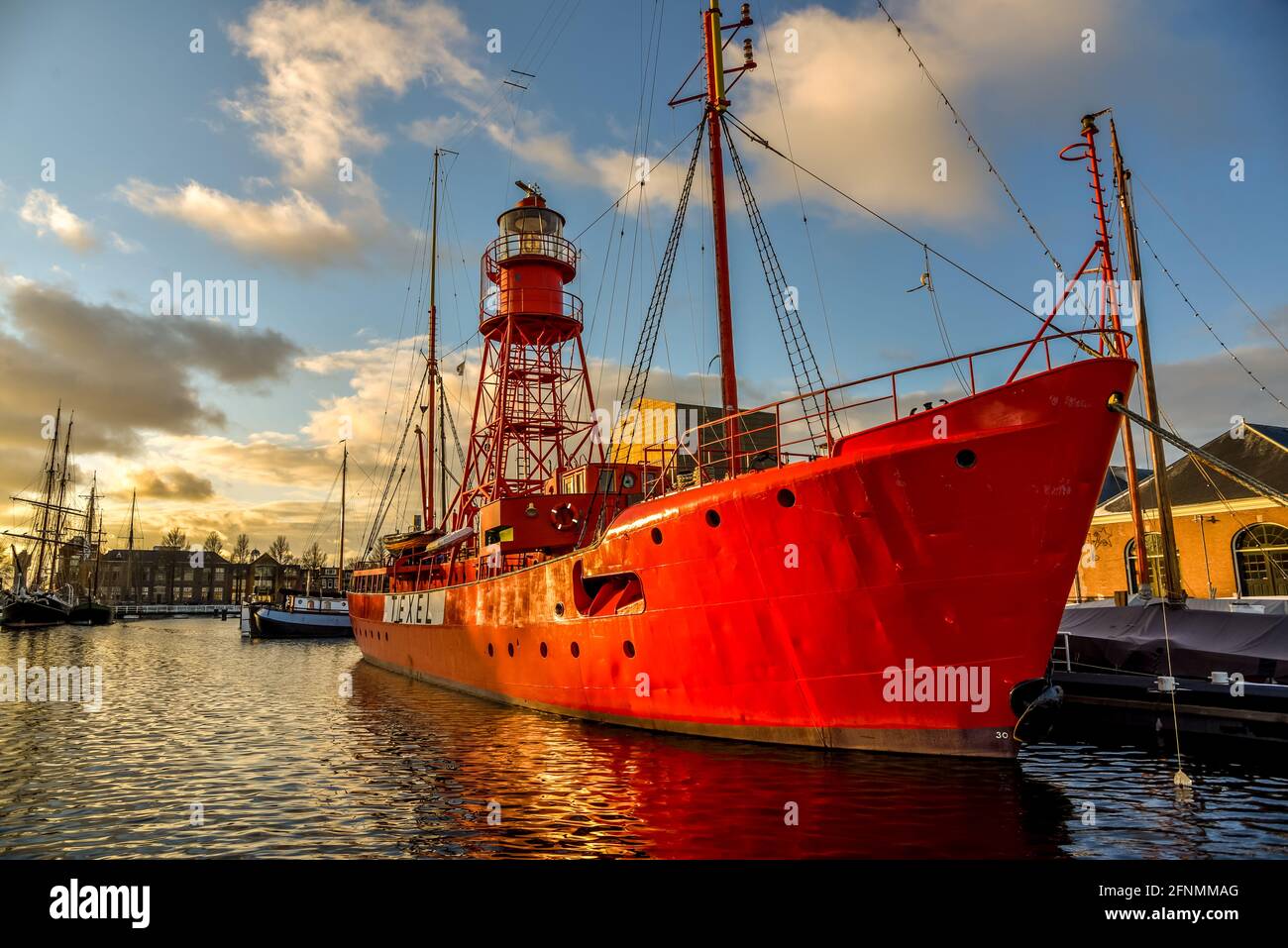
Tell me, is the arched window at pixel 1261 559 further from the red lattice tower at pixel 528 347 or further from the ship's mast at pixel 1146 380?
the red lattice tower at pixel 528 347

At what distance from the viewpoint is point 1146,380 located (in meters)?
18.8

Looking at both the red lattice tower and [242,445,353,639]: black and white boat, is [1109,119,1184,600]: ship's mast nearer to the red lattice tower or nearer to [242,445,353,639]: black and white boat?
the red lattice tower

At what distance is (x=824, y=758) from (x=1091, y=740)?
5791 mm

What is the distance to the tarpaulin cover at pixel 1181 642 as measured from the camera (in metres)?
12.6

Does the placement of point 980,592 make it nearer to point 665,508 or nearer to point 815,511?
point 815,511

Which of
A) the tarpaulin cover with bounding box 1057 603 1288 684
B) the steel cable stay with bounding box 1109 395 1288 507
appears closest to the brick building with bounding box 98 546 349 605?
the tarpaulin cover with bounding box 1057 603 1288 684

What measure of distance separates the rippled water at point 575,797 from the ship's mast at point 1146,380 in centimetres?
821

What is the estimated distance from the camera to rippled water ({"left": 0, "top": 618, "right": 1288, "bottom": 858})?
7801mm

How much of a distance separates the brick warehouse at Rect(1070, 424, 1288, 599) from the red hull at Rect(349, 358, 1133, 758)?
18.3 meters

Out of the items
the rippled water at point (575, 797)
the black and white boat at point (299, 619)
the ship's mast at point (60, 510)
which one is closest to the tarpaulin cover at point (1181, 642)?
the rippled water at point (575, 797)

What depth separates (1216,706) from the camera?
1283 centimetres

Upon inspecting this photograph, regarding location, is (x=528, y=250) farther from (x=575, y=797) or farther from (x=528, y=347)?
(x=575, y=797)
